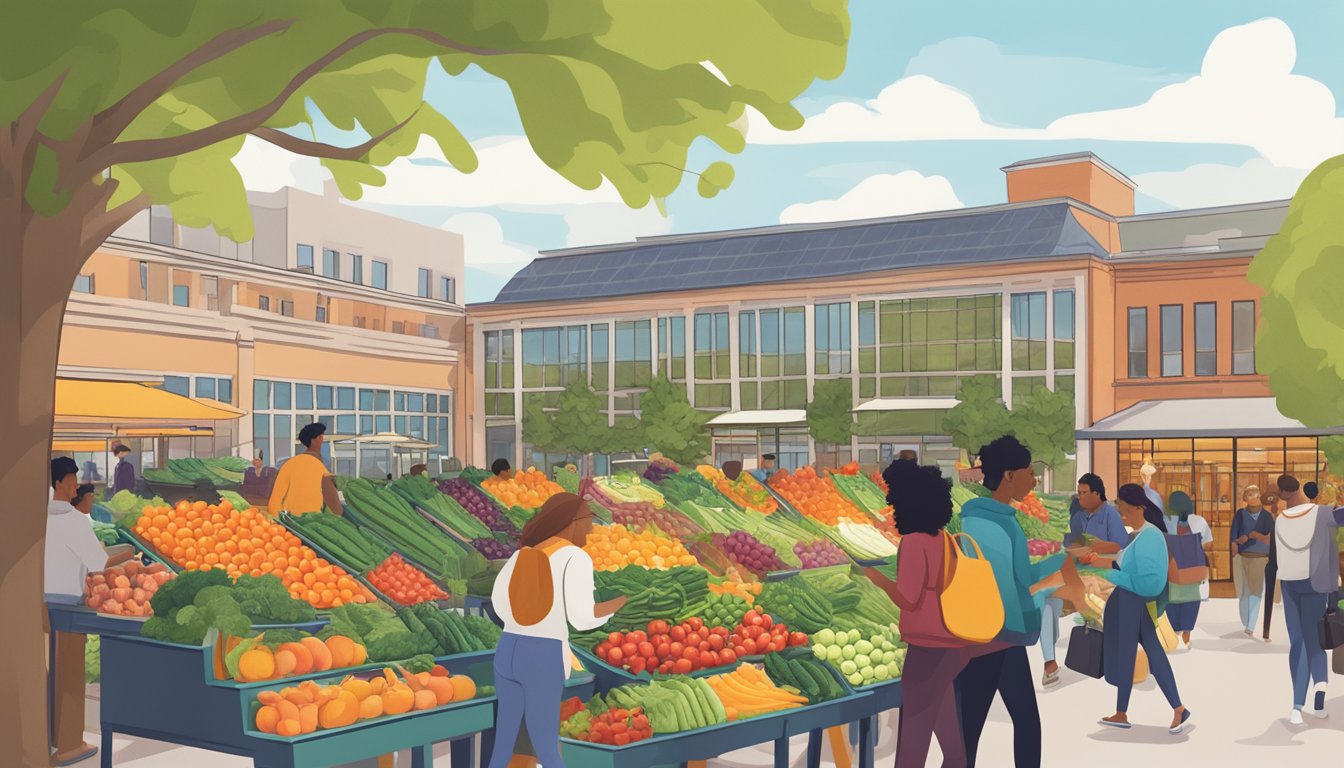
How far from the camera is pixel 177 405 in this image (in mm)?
20859

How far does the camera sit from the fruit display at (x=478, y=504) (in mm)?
12172

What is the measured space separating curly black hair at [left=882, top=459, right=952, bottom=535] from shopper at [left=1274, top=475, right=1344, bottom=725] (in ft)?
17.1

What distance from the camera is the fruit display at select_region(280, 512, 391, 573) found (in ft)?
32.6

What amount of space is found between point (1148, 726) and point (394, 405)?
43.4m

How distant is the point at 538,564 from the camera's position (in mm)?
6309

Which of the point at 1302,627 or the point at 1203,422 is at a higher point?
the point at 1203,422

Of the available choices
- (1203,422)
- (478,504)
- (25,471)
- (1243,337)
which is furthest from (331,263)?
(25,471)

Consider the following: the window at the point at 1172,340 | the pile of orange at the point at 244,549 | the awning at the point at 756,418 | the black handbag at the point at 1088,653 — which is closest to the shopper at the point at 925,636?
the black handbag at the point at 1088,653

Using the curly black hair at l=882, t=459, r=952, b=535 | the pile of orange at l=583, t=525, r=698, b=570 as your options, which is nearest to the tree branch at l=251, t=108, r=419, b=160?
the curly black hair at l=882, t=459, r=952, b=535

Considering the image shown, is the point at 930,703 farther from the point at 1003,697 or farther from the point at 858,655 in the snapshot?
the point at 858,655

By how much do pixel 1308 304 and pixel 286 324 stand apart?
109ft

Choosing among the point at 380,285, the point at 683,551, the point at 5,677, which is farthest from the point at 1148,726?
the point at 380,285

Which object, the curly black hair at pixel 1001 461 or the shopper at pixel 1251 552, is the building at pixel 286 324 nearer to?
the shopper at pixel 1251 552

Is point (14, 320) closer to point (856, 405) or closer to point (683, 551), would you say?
point (683, 551)
